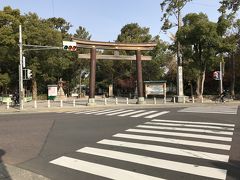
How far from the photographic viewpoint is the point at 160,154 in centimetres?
949

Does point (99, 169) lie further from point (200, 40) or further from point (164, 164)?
point (200, 40)

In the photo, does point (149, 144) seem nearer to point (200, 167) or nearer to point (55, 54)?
point (200, 167)

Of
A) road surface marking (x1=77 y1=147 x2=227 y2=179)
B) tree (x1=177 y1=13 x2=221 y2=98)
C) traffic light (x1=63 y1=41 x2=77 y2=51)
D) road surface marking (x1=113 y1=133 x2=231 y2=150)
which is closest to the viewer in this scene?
road surface marking (x1=77 y1=147 x2=227 y2=179)

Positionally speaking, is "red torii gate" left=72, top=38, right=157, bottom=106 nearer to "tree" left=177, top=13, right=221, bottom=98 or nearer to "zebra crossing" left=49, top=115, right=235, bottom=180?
"tree" left=177, top=13, right=221, bottom=98

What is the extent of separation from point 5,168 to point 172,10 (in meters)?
37.8

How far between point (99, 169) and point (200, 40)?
3493 centimetres

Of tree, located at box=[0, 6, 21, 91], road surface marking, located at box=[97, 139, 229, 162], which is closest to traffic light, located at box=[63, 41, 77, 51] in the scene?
tree, located at box=[0, 6, 21, 91]

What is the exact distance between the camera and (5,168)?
816cm

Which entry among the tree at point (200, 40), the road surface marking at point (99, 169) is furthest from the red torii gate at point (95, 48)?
the road surface marking at point (99, 169)

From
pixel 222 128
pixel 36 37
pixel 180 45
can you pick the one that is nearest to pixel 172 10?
pixel 180 45

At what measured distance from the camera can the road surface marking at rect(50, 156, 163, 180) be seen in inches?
291

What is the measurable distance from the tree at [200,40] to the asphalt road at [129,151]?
1043 inches

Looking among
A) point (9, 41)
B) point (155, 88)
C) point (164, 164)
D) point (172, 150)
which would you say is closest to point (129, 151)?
point (172, 150)

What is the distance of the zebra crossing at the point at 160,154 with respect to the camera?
766 centimetres
